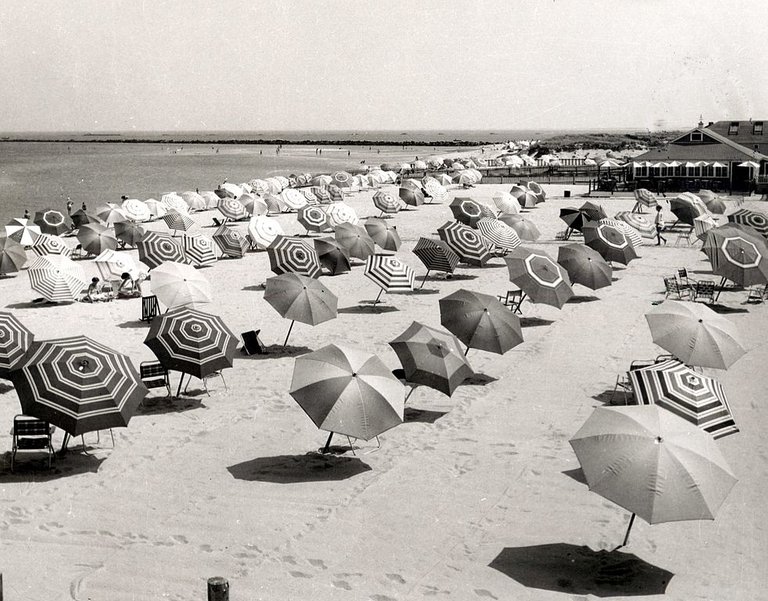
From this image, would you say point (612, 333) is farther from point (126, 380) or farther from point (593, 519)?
point (126, 380)

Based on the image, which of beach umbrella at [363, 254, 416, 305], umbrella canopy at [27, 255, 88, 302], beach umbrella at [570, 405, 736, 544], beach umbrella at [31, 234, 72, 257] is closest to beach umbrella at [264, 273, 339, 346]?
beach umbrella at [363, 254, 416, 305]

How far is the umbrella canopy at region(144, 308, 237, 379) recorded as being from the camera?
12.2m

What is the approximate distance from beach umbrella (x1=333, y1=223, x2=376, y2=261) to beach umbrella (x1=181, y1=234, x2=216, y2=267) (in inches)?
149

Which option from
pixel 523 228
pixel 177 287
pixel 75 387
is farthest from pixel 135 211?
pixel 75 387

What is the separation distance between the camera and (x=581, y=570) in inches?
322

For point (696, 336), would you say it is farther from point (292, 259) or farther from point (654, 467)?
point (292, 259)

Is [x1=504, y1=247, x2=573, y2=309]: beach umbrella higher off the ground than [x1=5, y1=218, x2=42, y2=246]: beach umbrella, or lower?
higher

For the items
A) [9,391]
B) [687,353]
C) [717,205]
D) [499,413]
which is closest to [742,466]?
[687,353]

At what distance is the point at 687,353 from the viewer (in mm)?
12602

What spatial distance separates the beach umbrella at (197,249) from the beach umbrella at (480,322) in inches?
452

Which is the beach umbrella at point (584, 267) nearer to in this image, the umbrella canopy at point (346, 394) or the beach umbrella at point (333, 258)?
the beach umbrella at point (333, 258)

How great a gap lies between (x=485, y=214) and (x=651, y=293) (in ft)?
33.8

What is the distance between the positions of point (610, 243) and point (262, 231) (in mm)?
10979

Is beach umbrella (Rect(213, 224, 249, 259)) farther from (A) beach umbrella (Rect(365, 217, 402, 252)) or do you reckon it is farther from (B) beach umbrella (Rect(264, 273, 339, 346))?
(B) beach umbrella (Rect(264, 273, 339, 346))
